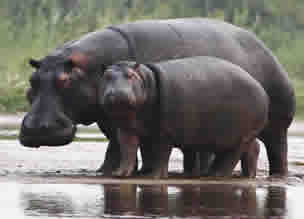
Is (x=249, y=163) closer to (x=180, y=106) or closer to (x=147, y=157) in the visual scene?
(x=147, y=157)

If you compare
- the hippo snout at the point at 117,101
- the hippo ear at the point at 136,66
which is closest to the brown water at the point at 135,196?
the hippo snout at the point at 117,101

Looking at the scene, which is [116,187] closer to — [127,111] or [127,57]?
[127,111]

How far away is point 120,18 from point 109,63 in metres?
112

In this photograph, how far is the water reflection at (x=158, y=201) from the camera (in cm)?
1037

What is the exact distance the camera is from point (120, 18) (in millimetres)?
127000

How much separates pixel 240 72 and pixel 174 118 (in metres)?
1.22

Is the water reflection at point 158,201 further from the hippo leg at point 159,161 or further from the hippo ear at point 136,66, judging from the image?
the hippo ear at point 136,66

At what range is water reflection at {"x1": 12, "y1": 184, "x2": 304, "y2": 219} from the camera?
10367 mm

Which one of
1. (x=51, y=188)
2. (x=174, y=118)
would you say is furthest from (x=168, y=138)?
(x=51, y=188)

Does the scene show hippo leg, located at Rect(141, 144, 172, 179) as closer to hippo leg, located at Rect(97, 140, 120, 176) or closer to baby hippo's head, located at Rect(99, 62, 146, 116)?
baby hippo's head, located at Rect(99, 62, 146, 116)

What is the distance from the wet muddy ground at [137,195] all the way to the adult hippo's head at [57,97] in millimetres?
519

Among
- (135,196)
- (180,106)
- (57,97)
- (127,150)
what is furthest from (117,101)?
(135,196)

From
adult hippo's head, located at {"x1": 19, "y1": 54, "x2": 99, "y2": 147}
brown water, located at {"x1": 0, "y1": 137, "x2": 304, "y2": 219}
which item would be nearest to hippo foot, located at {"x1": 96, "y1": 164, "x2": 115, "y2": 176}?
brown water, located at {"x1": 0, "y1": 137, "x2": 304, "y2": 219}

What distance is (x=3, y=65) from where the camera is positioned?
11669 cm
